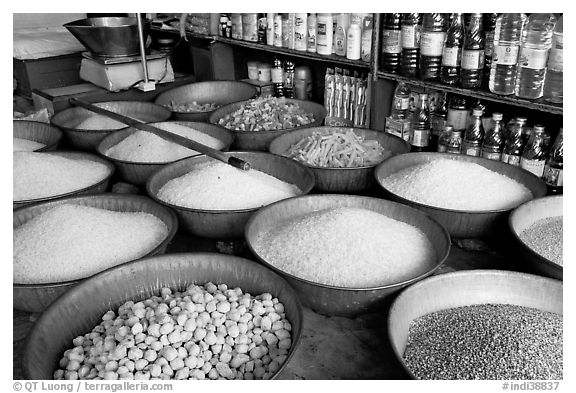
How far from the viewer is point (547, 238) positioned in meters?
1.26

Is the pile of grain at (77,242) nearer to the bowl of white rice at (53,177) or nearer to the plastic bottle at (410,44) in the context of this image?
the bowl of white rice at (53,177)

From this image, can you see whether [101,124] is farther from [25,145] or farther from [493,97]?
[493,97]

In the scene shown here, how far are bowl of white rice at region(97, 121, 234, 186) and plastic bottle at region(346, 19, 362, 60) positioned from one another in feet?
2.19

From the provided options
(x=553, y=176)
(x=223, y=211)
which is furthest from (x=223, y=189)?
(x=553, y=176)

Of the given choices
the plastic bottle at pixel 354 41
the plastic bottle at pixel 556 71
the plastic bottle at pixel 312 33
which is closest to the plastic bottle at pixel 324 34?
the plastic bottle at pixel 312 33

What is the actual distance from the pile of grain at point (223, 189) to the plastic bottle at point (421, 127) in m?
0.68

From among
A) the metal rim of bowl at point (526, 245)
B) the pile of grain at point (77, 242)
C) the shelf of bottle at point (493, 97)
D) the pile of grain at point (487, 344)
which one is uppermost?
the shelf of bottle at point (493, 97)

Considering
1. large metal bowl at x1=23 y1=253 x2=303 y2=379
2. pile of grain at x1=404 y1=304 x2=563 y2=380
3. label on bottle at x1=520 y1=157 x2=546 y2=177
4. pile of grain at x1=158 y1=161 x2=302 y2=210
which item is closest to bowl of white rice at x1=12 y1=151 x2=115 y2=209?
pile of grain at x1=158 y1=161 x2=302 y2=210

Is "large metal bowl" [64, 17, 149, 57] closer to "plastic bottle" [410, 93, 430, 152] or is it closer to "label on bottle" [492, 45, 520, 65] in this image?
"plastic bottle" [410, 93, 430, 152]

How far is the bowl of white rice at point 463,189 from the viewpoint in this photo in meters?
1.30

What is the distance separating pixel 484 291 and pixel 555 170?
2.30 ft

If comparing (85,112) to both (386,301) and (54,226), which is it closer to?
(54,226)

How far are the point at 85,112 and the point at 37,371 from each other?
5.75 ft
